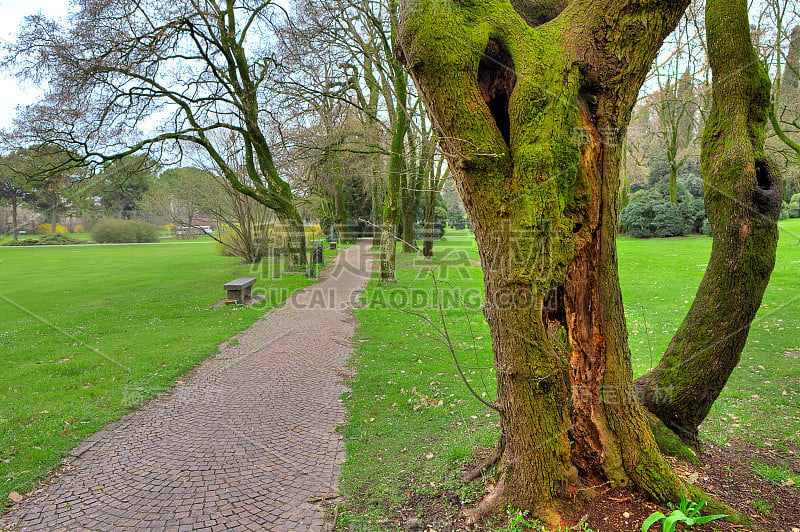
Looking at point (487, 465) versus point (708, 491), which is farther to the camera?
point (487, 465)

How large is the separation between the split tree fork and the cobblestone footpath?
179 cm

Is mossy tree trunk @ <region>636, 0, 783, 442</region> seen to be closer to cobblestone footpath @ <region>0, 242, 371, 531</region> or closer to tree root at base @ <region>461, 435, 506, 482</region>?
tree root at base @ <region>461, 435, 506, 482</region>

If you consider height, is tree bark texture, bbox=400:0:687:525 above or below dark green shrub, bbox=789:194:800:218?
below

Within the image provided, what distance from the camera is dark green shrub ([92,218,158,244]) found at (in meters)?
44.3

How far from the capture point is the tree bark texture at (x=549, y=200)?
2.33 meters

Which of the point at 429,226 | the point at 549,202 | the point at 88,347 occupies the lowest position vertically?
the point at 88,347

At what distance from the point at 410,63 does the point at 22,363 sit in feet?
27.4

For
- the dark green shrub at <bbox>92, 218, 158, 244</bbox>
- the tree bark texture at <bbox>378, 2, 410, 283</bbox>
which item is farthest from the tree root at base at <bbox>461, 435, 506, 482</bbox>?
the dark green shrub at <bbox>92, 218, 158, 244</bbox>

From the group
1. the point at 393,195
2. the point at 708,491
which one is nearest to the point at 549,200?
the point at 708,491

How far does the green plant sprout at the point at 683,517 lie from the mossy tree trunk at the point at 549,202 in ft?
0.32

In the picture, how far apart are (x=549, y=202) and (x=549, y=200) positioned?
0.01 meters

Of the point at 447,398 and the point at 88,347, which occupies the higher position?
the point at 447,398

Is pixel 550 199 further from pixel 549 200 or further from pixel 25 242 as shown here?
pixel 25 242

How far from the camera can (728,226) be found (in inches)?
121
